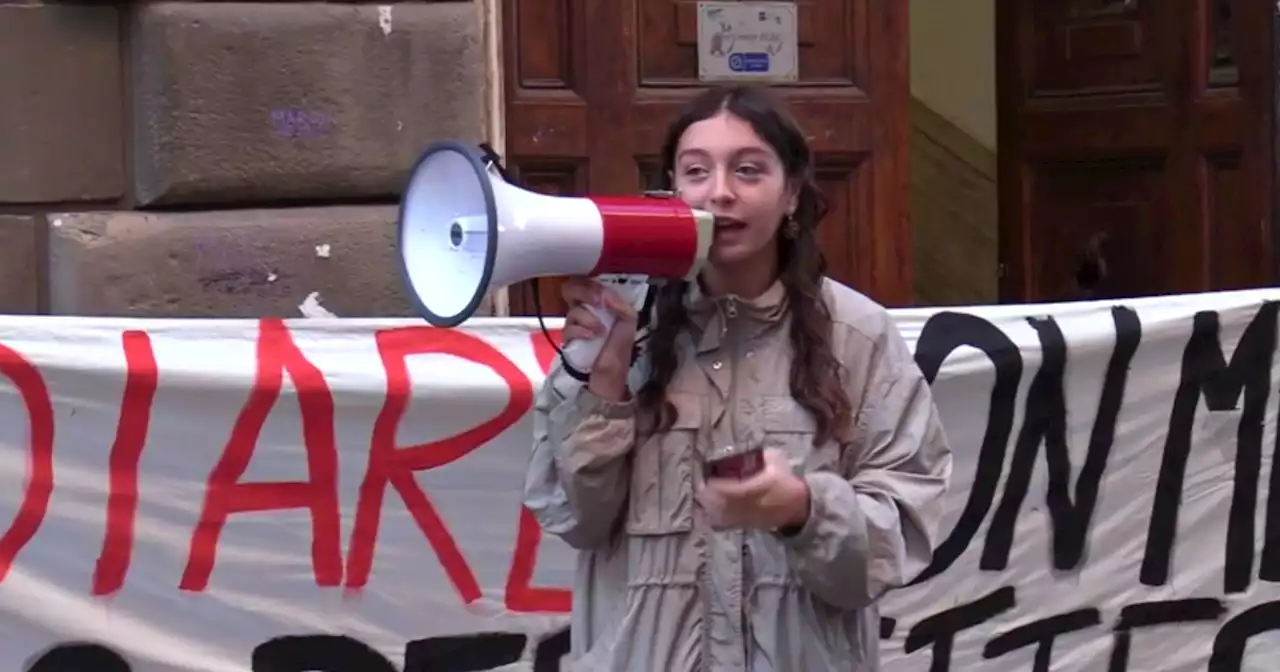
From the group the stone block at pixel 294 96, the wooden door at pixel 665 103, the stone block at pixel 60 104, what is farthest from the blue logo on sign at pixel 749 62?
the stone block at pixel 60 104

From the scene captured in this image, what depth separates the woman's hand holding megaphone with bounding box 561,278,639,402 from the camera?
2.34 meters

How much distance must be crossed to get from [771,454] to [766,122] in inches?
18.0

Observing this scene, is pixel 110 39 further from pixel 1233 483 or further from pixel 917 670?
pixel 1233 483

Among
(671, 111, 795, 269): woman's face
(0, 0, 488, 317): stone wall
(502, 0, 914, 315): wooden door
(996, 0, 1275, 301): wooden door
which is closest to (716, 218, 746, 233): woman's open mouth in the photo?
(671, 111, 795, 269): woman's face

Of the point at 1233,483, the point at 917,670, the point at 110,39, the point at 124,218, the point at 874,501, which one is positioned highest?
the point at 110,39

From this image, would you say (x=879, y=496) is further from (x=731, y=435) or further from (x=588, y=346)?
(x=588, y=346)

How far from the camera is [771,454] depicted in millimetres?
2207

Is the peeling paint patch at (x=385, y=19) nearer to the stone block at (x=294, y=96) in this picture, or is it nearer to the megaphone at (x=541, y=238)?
the stone block at (x=294, y=96)

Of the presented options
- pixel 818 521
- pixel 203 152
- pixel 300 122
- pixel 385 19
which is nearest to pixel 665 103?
pixel 385 19

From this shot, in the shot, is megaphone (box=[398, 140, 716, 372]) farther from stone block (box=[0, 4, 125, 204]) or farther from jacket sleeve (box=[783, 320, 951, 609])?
stone block (box=[0, 4, 125, 204])

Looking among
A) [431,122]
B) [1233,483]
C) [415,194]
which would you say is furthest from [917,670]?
[415,194]

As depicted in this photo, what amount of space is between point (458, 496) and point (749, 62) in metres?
1.39

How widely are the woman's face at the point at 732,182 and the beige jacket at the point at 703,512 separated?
8 centimetres

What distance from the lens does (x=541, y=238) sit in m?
2.28
